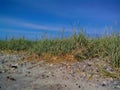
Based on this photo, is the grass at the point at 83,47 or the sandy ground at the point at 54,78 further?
the grass at the point at 83,47

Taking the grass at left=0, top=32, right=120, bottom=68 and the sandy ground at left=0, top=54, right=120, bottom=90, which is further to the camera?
the grass at left=0, top=32, right=120, bottom=68

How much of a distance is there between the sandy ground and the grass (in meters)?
0.48

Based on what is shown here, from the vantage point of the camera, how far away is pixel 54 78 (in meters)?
5.18

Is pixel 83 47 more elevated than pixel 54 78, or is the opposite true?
pixel 83 47

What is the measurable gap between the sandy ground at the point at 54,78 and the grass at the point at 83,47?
0.48 m

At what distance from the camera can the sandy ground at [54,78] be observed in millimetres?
Result: 4590

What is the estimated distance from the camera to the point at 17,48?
11.5 m

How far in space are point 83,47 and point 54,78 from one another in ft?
7.47

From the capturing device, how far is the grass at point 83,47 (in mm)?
6296

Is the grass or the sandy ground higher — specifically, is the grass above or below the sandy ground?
above

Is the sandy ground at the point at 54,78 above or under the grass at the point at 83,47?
under

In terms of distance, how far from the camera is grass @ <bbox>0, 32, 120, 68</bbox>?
248 inches

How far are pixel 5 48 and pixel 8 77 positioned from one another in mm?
6916

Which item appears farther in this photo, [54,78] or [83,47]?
[83,47]
